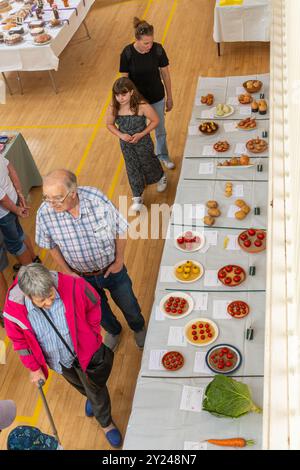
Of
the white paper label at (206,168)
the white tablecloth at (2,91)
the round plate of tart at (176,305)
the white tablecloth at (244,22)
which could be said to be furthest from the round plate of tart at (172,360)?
the white tablecloth at (2,91)

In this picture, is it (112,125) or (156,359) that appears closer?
(156,359)

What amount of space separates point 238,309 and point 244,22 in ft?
18.3

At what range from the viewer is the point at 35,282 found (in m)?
2.66

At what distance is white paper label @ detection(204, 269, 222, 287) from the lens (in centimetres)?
385

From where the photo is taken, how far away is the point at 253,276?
3.82 metres

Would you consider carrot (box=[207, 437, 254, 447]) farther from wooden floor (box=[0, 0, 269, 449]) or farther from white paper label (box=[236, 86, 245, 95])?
white paper label (box=[236, 86, 245, 95])

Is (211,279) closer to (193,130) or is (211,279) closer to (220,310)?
(220,310)

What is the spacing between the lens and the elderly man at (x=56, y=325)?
8.90 ft

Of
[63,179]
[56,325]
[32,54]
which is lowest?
[32,54]

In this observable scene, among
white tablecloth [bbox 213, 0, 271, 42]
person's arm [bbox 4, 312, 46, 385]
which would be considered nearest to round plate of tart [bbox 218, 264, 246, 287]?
person's arm [bbox 4, 312, 46, 385]

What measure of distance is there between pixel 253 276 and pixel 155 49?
252 cm

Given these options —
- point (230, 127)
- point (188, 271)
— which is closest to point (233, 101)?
point (230, 127)

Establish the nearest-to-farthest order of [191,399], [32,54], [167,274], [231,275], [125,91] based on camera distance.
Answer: [191,399], [231,275], [167,274], [125,91], [32,54]

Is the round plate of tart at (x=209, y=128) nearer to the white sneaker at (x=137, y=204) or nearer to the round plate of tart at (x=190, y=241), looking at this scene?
the white sneaker at (x=137, y=204)
